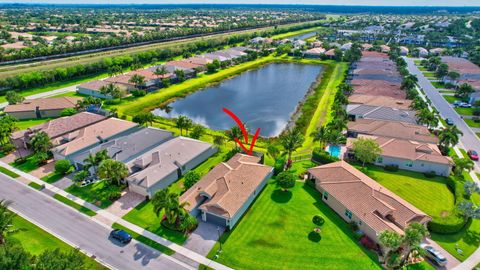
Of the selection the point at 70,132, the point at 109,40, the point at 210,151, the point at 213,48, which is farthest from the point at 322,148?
the point at 109,40

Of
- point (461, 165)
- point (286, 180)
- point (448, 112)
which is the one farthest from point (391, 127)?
point (286, 180)

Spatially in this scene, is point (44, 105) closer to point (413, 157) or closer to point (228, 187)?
point (228, 187)

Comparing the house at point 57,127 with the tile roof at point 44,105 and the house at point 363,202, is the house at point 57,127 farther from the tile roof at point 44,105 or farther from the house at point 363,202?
the house at point 363,202

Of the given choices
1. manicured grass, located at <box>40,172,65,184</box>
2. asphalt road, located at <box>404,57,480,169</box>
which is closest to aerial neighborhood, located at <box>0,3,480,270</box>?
manicured grass, located at <box>40,172,65,184</box>

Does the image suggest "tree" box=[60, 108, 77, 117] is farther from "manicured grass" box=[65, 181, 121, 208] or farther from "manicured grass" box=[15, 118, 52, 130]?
"manicured grass" box=[65, 181, 121, 208]

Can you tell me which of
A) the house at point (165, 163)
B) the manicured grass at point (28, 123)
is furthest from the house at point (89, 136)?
the manicured grass at point (28, 123)

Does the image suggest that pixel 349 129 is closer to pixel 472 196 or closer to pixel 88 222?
pixel 472 196
